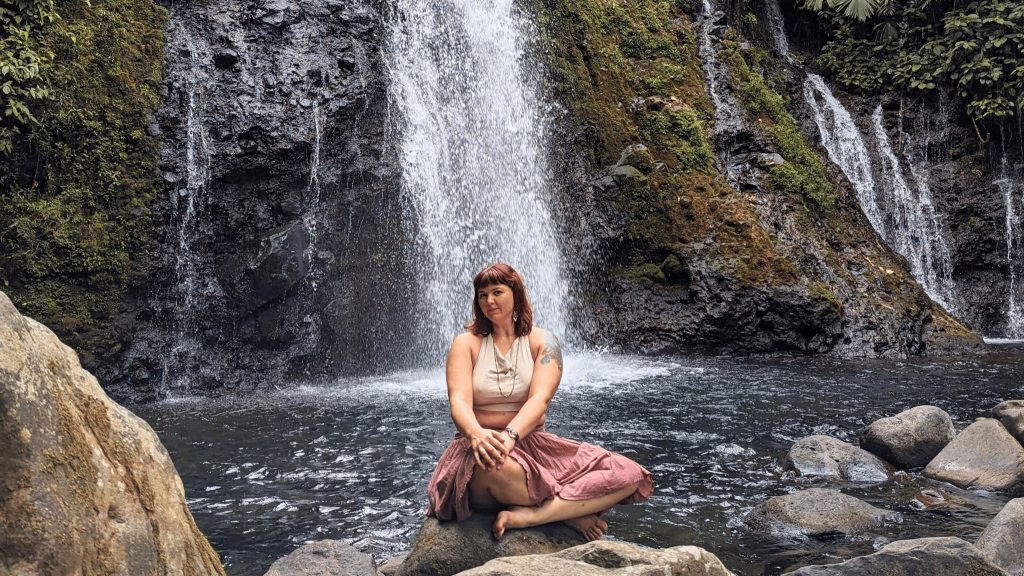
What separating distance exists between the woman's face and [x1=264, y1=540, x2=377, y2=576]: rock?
1.59m

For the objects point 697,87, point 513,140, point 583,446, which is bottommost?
point 583,446

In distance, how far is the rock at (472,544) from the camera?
3346 mm

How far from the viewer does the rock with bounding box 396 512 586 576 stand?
335cm

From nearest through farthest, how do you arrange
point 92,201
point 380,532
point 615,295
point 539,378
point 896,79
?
point 539,378 < point 380,532 < point 92,201 < point 615,295 < point 896,79

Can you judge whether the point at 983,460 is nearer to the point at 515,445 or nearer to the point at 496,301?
the point at 515,445

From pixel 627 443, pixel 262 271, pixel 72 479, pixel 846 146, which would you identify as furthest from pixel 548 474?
pixel 846 146

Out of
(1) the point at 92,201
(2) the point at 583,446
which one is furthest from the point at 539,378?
(1) the point at 92,201

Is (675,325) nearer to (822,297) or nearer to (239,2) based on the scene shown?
(822,297)

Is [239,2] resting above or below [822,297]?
above

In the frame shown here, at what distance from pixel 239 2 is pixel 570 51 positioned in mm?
6428

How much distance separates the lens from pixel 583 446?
3.67m

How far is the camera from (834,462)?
18.6 feet

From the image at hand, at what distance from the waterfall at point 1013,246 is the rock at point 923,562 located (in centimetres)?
1523

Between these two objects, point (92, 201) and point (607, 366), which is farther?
point (607, 366)
